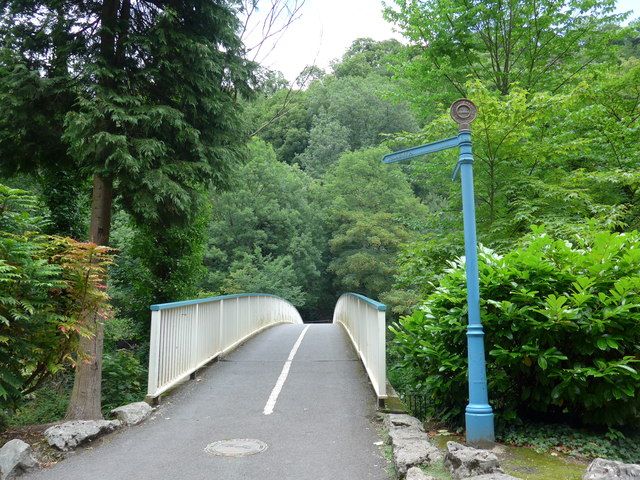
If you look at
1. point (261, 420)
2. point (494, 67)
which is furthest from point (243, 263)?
point (261, 420)

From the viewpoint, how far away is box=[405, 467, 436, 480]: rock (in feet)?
11.4

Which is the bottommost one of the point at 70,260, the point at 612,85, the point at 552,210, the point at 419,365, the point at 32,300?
the point at 419,365

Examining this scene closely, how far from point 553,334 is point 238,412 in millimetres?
3886

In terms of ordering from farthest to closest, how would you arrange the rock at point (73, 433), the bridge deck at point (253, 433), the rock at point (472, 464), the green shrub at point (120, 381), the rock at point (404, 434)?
the green shrub at point (120, 381), the rock at point (73, 433), the rock at point (404, 434), the bridge deck at point (253, 433), the rock at point (472, 464)

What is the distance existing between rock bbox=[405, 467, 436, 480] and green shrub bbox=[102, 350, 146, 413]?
7221mm

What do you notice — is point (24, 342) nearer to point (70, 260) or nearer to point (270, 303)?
point (70, 260)

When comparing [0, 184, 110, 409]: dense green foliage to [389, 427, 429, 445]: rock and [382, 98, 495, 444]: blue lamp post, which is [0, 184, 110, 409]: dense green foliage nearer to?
[389, 427, 429, 445]: rock

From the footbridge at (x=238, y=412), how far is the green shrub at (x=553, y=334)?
1.18 metres

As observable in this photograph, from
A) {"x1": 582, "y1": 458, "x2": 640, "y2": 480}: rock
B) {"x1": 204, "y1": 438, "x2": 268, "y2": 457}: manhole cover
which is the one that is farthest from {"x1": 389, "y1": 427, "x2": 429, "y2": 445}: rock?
{"x1": 582, "y1": 458, "x2": 640, "y2": 480}: rock

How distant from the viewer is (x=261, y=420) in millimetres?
5680

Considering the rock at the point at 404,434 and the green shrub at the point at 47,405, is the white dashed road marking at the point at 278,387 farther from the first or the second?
the green shrub at the point at 47,405

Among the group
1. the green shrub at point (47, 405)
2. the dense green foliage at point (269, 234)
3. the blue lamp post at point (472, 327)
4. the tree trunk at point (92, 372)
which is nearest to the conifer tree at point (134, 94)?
the tree trunk at point (92, 372)

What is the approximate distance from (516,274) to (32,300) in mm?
4936

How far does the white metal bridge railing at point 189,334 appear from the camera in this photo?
6436 mm
